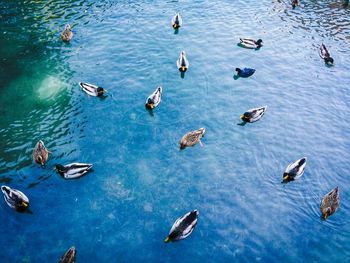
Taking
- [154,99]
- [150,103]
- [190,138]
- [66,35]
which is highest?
[66,35]

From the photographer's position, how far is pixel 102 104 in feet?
64.5

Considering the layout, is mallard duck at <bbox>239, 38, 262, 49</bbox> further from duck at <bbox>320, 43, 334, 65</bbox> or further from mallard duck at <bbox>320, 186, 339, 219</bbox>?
mallard duck at <bbox>320, 186, 339, 219</bbox>

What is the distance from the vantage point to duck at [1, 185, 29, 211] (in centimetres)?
1361

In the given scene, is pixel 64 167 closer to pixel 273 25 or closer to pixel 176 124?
pixel 176 124

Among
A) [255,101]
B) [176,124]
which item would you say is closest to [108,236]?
[176,124]

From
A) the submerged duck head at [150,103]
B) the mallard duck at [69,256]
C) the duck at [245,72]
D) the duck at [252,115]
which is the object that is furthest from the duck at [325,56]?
the mallard duck at [69,256]

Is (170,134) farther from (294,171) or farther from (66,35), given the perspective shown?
(66,35)

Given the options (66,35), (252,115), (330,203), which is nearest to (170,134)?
(252,115)

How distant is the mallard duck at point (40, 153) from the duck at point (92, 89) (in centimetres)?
513

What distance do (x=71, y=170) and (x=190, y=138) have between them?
260 inches

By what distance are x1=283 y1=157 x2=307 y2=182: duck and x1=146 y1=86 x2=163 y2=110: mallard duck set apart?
8918mm

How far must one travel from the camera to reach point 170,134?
17.7 meters

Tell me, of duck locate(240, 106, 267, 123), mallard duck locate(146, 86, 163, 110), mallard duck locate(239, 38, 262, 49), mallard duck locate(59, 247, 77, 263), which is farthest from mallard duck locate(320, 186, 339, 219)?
mallard duck locate(239, 38, 262, 49)

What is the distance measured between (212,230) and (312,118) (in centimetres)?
1057
